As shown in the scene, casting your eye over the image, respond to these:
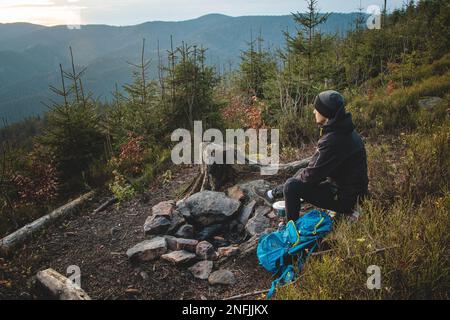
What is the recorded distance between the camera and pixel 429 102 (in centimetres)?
783

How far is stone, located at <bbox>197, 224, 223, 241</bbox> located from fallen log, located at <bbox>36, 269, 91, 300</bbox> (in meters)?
1.61

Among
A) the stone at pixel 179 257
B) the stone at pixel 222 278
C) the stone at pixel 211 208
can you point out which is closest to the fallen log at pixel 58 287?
the stone at pixel 179 257

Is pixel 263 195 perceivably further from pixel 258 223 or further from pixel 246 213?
pixel 258 223

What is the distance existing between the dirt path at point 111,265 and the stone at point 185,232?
561 mm

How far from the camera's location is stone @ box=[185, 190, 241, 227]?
4.81m

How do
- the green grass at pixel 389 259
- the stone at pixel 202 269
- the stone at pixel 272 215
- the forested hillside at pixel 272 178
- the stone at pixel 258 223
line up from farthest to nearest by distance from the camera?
the stone at pixel 272 215, the stone at pixel 258 223, the stone at pixel 202 269, the forested hillside at pixel 272 178, the green grass at pixel 389 259

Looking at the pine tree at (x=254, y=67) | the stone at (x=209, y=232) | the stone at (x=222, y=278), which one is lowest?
the stone at (x=222, y=278)

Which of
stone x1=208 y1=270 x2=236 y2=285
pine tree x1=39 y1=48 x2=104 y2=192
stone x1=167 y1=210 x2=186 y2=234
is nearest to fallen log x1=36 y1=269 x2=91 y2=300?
stone x1=208 y1=270 x2=236 y2=285

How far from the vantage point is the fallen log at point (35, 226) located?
5.09 metres

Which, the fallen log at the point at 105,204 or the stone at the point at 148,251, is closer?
the stone at the point at 148,251

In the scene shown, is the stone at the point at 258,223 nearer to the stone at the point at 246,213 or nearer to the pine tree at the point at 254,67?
the stone at the point at 246,213
